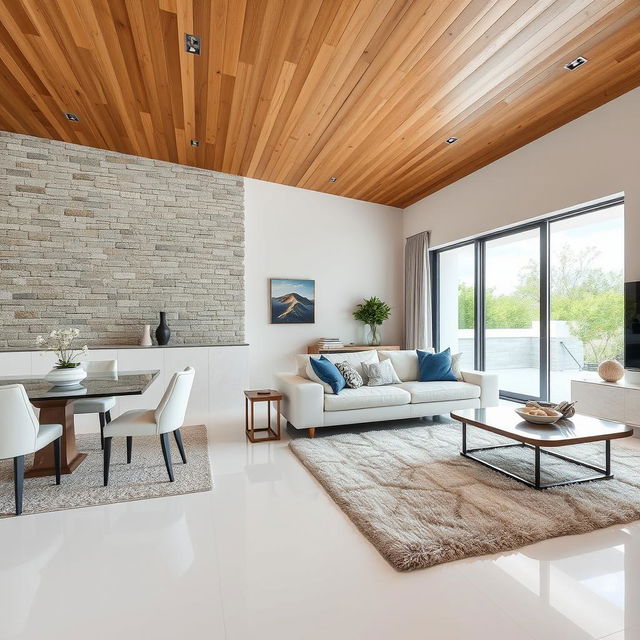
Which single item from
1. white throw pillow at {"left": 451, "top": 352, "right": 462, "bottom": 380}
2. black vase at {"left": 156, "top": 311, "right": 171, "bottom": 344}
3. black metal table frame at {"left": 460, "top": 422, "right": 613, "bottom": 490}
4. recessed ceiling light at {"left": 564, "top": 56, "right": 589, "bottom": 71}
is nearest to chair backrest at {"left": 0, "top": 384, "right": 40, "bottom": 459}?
black vase at {"left": 156, "top": 311, "right": 171, "bottom": 344}

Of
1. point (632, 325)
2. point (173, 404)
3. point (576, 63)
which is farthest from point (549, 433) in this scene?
point (576, 63)

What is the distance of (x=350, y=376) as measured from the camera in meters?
4.39

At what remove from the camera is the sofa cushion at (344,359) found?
15.0 feet

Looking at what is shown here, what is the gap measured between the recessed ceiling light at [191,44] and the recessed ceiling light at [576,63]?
2.91 m

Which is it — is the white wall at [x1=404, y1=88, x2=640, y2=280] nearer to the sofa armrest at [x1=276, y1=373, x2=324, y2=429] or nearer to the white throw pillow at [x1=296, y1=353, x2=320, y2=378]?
the white throw pillow at [x1=296, y1=353, x2=320, y2=378]

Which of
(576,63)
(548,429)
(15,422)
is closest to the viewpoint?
(15,422)

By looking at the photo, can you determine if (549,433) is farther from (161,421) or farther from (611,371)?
(161,421)

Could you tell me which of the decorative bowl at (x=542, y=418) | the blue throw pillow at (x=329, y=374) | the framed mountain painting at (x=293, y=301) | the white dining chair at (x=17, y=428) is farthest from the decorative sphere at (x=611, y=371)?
the white dining chair at (x=17, y=428)

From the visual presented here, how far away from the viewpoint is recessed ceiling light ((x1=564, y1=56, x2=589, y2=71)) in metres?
3.22

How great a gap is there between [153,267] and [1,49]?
2784 millimetres

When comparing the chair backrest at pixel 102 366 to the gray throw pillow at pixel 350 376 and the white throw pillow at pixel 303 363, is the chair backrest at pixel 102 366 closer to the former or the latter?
the white throw pillow at pixel 303 363

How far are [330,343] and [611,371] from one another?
3566 mm

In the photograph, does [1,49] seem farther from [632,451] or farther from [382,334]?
[632,451]

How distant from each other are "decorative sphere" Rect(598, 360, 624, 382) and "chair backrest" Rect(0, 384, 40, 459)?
472 centimetres
